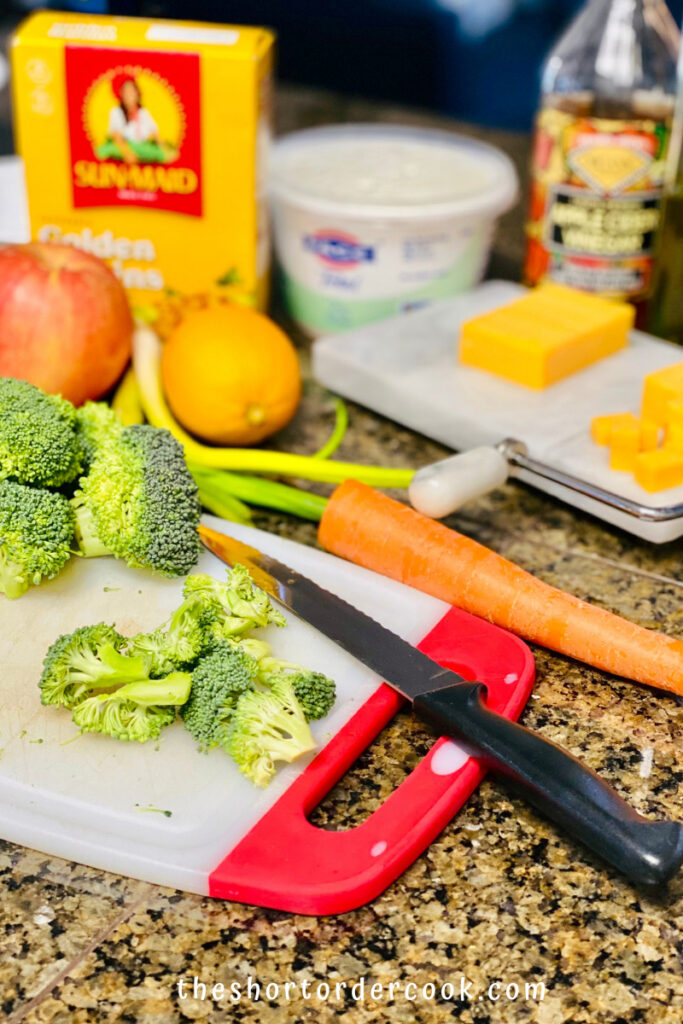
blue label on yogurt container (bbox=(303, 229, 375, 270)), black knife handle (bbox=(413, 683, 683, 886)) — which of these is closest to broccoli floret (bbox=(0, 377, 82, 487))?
black knife handle (bbox=(413, 683, 683, 886))

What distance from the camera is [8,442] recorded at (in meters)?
0.99

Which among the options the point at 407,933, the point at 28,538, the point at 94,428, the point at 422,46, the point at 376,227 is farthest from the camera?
the point at 422,46

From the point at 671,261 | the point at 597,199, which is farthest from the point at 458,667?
the point at 671,261

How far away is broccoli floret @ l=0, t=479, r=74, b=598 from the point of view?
0.96 metres

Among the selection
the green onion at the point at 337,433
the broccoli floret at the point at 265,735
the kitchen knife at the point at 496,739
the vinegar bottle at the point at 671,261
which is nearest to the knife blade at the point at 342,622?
the kitchen knife at the point at 496,739

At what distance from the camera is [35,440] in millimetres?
1000

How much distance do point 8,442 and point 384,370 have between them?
581 millimetres

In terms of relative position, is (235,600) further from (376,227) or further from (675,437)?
(376,227)

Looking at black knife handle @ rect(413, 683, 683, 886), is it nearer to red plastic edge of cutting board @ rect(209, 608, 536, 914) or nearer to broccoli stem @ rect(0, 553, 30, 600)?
red plastic edge of cutting board @ rect(209, 608, 536, 914)

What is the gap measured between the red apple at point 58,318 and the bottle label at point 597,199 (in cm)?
67

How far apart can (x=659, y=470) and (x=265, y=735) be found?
58 centimetres

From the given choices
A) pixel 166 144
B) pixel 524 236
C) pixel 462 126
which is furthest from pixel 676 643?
pixel 462 126

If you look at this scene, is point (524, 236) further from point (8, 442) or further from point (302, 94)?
point (8, 442)

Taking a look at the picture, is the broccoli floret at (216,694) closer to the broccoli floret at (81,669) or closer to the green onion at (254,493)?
the broccoli floret at (81,669)
